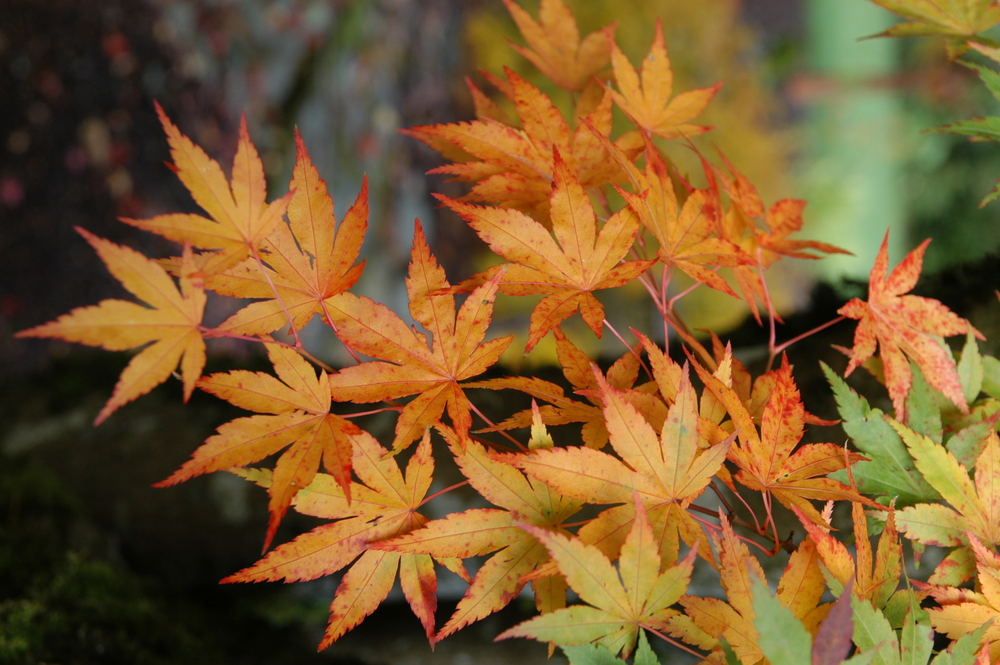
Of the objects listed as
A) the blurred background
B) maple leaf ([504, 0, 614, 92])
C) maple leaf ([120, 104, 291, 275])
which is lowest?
the blurred background

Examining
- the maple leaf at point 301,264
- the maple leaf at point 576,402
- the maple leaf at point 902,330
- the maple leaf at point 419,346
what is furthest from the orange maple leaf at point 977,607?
the maple leaf at point 301,264

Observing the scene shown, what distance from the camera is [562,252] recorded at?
391 millimetres

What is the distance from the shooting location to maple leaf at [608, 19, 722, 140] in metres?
0.49

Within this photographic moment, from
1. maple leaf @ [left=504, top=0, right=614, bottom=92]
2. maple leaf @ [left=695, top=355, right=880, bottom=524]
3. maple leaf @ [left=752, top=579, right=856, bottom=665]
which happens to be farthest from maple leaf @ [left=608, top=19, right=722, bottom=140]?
maple leaf @ [left=752, top=579, right=856, bottom=665]

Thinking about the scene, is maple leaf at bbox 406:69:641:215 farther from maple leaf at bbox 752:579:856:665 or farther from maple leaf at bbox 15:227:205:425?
maple leaf at bbox 752:579:856:665

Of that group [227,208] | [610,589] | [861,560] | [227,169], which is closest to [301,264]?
[227,208]

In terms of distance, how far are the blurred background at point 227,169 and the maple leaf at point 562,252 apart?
46cm

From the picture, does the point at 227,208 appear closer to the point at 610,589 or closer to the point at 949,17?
the point at 610,589

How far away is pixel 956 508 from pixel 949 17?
1.23 feet

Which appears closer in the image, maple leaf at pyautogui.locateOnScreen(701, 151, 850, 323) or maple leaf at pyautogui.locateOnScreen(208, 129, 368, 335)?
maple leaf at pyautogui.locateOnScreen(208, 129, 368, 335)

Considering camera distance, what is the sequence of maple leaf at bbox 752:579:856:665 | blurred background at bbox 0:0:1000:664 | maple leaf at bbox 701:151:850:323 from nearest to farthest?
maple leaf at bbox 752:579:856:665
maple leaf at bbox 701:151:850:323
blurred background at bbox 0:0:1000:664

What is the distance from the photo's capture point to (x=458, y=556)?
37 cm

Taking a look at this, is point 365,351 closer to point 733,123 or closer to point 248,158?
point 248,158

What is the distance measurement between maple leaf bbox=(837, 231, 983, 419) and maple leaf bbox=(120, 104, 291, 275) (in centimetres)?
42
